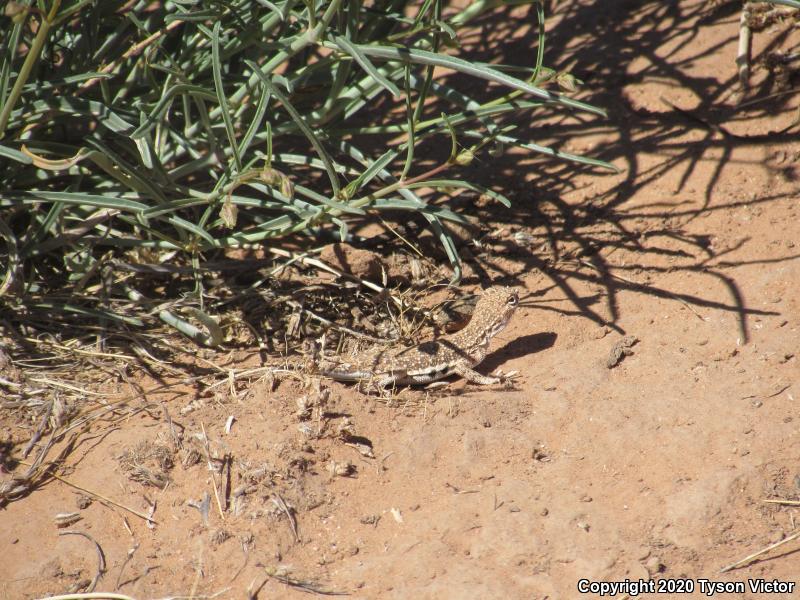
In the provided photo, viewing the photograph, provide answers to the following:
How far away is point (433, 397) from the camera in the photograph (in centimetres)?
385

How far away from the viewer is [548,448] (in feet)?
11.2

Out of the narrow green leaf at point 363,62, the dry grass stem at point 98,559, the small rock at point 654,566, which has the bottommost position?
the dry grass stem at point 98,559

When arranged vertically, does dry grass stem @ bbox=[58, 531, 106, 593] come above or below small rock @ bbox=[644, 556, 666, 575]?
below

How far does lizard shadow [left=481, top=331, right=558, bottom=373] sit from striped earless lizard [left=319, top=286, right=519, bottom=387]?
0.42 ft

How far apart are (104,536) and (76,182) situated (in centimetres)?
184

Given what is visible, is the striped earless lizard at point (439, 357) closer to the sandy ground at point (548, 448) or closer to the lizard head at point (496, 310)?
the lizard head at point (496, 310)

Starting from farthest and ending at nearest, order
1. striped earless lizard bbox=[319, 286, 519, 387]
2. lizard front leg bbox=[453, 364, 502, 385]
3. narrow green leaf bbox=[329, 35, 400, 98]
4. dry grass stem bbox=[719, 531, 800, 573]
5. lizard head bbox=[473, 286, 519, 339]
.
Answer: lizard head bbox=[473, 286, 519, 339], lizard front leg bbox=[453, 364, 502, 385], striped earless lizard bbox=[319, 286, 519, 387], narrow green leaf bbox=[329, 35, 400, 98], dry grass stem bbox=[719, 531, 800, 573]

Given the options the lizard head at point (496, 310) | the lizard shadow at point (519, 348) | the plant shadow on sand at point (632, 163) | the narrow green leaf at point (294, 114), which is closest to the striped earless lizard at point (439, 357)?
the lizard head at point (496, 310)

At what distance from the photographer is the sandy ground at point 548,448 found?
2855 millimetres

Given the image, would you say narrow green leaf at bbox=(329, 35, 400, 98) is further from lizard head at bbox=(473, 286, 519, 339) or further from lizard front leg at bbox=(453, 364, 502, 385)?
lizard front leg at bbox=(453, 364, 502, 385)

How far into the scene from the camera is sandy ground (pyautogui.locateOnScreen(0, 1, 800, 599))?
2.86 meters

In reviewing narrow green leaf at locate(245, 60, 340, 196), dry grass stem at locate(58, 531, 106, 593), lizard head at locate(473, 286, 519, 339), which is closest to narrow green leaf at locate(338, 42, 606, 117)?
narrow green leaf at locate(245, 60, 340, 196)

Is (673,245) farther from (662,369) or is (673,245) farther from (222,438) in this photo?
(222,438)

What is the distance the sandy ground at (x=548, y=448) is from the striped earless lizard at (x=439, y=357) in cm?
14
